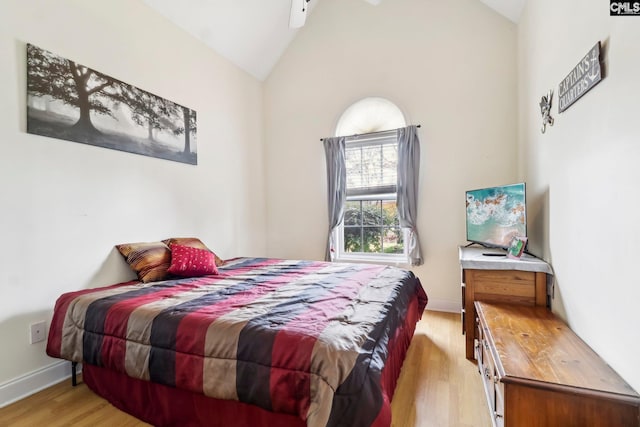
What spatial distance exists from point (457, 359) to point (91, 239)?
116 inches

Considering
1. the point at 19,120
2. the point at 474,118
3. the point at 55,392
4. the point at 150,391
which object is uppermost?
the point at 474,118

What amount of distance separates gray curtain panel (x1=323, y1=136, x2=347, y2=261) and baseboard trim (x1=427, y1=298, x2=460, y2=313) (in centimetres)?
134

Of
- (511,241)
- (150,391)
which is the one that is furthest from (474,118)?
(150,391)

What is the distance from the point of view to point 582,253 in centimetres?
144

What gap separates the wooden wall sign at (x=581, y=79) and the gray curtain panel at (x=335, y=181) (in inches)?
89.9

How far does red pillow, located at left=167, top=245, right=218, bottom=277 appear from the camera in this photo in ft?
7.74

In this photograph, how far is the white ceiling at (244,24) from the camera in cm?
285

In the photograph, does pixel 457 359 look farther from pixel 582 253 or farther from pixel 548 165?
pixel 548 165

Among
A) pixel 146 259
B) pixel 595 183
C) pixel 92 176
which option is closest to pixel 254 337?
pixel 146 259

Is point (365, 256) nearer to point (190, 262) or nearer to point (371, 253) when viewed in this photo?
point (371, 253)

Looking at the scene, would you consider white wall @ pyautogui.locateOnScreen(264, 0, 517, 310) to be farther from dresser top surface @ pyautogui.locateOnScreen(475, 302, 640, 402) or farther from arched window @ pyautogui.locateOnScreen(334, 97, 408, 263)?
dresser top surface @ pyautogui.locateOnScreen(475, 302, 640, 402)

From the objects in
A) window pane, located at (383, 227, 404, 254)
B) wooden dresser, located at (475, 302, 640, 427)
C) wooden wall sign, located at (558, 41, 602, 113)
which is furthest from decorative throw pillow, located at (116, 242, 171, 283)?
wooden wall sign, located at (558, 41, 602, 113)

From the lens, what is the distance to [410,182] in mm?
3320

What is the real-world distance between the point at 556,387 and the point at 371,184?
9.45 feet
